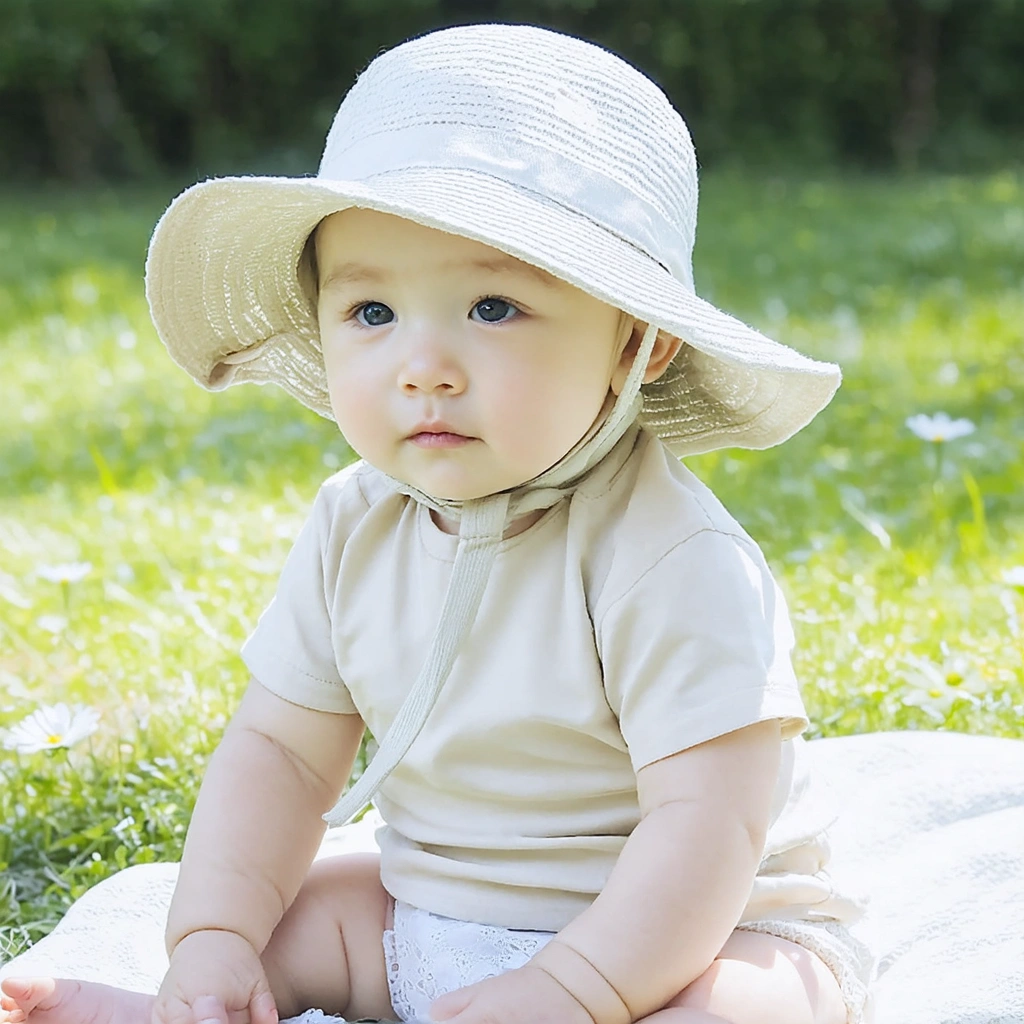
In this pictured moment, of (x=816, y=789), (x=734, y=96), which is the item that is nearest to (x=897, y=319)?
(x=816, y=789)

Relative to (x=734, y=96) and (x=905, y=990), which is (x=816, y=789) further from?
(x=734, y=96)

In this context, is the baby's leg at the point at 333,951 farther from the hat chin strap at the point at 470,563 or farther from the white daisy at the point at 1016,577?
the white daisy at the point at 1016,577

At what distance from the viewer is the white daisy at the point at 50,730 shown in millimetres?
2471

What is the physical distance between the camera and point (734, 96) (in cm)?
1409

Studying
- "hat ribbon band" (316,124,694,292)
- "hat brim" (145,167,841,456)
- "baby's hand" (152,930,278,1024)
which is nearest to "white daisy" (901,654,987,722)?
"hat brim" (145,167,841,456)

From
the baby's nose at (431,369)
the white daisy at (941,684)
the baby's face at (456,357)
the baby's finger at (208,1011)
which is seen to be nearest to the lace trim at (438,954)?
the baby's finger at (208,1011)

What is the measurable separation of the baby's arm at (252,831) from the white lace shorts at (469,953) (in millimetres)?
157

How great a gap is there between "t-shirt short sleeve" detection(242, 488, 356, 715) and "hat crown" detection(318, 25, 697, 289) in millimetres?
486

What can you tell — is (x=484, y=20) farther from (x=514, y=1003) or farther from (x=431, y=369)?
(x=514, y=1003)

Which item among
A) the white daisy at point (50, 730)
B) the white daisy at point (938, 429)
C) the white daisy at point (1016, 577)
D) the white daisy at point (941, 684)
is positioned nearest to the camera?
the white daisy at point (50, 730)

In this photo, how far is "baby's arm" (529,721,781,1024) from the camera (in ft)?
5.41

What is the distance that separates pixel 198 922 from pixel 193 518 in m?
2.09

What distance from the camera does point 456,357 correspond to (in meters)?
1.70

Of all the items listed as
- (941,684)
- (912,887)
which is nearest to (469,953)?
(912,887)
